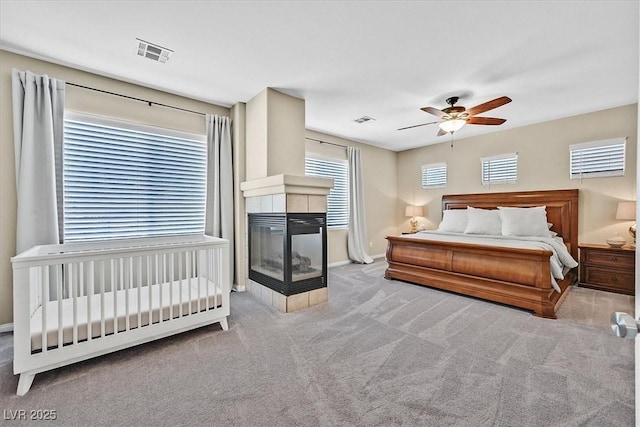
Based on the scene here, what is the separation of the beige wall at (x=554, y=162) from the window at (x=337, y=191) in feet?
6.23

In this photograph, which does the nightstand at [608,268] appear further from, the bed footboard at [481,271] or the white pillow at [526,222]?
the white pillow at [526,222]

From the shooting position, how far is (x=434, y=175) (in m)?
5.98

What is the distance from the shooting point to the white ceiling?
203cm

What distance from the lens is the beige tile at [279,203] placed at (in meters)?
3.01

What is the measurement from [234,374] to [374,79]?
3.16 m

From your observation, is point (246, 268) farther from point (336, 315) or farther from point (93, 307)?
point (93, 307)

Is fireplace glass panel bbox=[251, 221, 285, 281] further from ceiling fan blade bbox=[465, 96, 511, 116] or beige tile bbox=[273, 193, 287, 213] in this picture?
ceiling fan blade bbox=[465, 96, 511, 116]

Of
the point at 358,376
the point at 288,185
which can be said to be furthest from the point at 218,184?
the point at 358,376

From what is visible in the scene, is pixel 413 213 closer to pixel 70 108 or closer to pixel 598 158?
pixel 598 158

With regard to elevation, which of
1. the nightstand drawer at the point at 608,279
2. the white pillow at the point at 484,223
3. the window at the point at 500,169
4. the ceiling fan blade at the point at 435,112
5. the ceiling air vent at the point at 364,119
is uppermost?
the ceiling air vent at the point at 364,119

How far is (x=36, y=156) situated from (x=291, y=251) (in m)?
2.60

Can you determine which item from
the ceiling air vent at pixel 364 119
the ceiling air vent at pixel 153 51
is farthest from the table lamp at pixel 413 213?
the ceiling air vent at pixel 153 51

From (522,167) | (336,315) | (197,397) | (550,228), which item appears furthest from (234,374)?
(522,167)

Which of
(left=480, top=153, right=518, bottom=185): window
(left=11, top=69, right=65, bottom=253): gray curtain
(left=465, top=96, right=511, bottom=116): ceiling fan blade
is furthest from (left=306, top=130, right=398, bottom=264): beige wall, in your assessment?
(left=11, top=69, right=65, bottom=253): gray curtain
